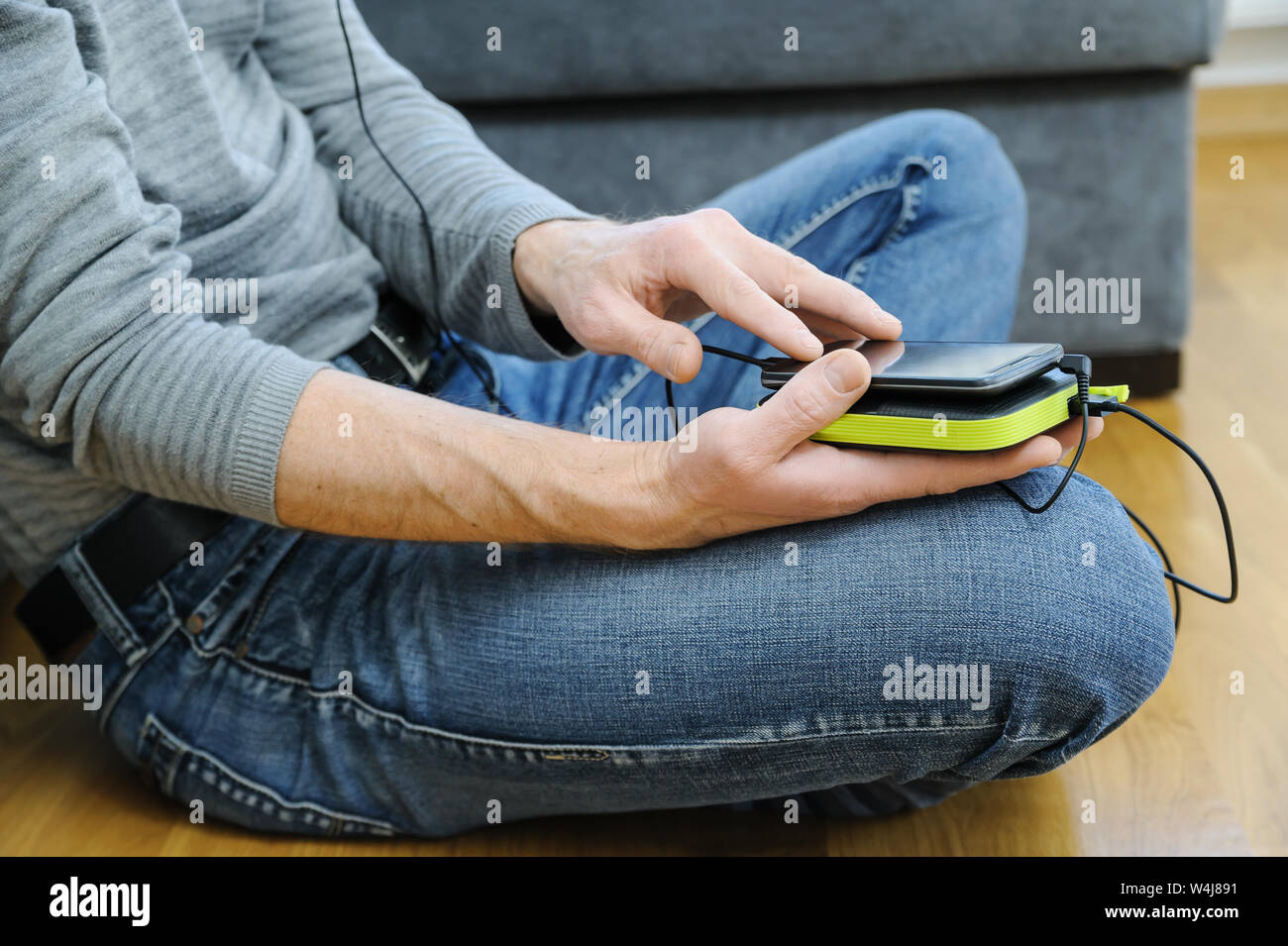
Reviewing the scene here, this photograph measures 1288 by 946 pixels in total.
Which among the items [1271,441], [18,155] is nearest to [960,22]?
[1271,441]

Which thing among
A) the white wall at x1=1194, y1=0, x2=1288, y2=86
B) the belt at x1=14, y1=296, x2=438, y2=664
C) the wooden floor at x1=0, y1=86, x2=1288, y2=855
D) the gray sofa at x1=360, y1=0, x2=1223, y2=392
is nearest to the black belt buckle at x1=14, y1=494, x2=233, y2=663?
the belt at x1=14, y1=296, x2=438, y2=664

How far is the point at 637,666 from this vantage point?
0.58 metres

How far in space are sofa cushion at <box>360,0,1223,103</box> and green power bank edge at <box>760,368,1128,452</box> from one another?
0.74m

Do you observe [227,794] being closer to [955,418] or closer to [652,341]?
[652,341]

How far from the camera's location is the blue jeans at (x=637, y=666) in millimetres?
547

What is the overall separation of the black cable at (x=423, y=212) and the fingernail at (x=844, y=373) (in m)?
0.34

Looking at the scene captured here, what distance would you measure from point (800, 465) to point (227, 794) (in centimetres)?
41

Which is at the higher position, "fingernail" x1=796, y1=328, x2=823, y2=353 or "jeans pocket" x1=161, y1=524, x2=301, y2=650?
"fingernail" x1=796, y1=328, x2=823, y2=353

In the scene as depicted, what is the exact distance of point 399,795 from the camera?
2.18ft

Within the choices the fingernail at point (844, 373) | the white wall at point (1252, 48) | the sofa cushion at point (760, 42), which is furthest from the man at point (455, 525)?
the white wall at point (1252, 48)

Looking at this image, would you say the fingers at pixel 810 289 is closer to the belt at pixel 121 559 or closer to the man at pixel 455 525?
the man at pixel 455 525

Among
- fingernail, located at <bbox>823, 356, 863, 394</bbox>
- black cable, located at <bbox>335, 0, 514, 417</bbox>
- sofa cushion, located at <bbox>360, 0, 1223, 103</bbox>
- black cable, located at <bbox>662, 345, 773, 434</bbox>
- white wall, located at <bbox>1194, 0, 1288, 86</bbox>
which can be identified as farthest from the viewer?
white wall, located at <bbox>1194, 0, 1288, 86</bbox>

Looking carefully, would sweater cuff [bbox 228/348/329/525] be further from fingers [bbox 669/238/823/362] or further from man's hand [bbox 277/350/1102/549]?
fingers [bbox 669/238/823/362]

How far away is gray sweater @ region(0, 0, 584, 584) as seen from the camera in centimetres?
54
